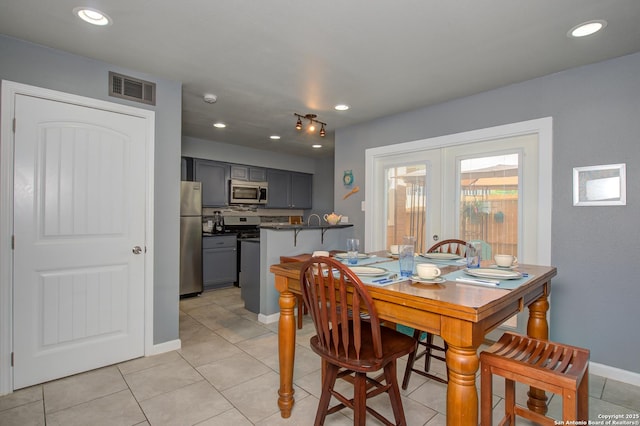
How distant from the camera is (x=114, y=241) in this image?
8.55 feet

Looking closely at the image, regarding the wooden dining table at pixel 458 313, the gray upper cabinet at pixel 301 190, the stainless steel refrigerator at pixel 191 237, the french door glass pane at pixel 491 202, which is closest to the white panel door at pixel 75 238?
the wooden dining table at pixel 458 313

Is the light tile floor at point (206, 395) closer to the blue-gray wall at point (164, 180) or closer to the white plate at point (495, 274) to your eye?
the blue-gray wall at point (164, 180)

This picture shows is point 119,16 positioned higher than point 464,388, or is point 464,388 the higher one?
point 119,16

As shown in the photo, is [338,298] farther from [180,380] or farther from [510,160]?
[510,160]

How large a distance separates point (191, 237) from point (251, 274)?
1.38 meters

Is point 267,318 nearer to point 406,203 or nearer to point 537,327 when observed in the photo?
point 406,203

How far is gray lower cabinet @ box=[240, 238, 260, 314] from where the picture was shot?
12.5 ft

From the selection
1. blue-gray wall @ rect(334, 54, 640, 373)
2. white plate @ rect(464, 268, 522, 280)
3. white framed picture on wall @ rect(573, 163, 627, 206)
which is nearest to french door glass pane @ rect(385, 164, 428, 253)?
blue-gray wall @ rect(334, 54, 640, 373)

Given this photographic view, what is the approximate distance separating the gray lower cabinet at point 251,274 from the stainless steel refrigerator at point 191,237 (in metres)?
1.05

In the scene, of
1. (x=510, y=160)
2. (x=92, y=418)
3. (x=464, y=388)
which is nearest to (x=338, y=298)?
(x=464, y=388)

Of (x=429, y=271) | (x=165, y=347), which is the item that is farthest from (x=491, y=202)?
(x=165, y=347)

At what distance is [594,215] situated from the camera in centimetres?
252

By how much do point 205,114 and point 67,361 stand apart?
2.84 meters

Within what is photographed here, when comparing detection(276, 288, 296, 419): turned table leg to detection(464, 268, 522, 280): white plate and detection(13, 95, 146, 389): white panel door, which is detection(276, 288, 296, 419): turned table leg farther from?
detection(13, 95, 146, 389): white panel door
